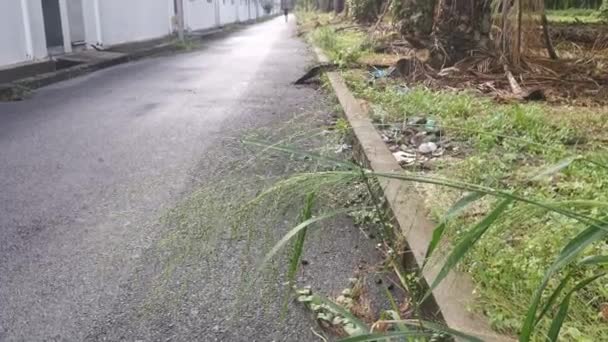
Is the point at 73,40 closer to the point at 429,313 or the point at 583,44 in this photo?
the point at 583,44

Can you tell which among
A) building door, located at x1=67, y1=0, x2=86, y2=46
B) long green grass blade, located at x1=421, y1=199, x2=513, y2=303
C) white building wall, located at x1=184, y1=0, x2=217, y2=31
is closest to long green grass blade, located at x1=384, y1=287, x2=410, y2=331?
long green grass blade, located at x1=421, y1=199, x2=513, y2=303

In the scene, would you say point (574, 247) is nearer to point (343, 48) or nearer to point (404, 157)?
point (404, 157)

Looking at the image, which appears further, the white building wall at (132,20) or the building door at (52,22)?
the white building wall at (132,20)

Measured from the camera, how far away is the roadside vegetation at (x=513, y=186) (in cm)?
115

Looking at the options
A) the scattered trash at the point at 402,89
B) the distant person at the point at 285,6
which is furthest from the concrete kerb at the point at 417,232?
the distant person at the point at 285,6

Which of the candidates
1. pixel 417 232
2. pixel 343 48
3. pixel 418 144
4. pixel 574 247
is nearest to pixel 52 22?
pixel 343 48

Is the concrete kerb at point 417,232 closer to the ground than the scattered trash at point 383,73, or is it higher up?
closer to the ground

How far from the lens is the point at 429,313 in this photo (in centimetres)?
188

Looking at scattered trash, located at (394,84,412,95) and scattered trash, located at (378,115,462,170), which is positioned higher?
scattered trash, located at (394,84,412,95)

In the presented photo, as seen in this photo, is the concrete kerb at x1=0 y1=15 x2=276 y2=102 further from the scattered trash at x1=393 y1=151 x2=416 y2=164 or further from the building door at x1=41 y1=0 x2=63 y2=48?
the scattered trash at x1=393 y1=151 x2=416 y2=164

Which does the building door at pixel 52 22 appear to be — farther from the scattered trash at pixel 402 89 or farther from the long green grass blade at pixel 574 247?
the long green grass blade at pixel 574 247

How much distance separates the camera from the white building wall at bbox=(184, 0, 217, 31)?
877 inches

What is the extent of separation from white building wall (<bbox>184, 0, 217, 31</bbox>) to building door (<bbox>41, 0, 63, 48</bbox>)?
1120cm

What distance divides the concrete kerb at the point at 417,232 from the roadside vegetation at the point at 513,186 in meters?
0.05
